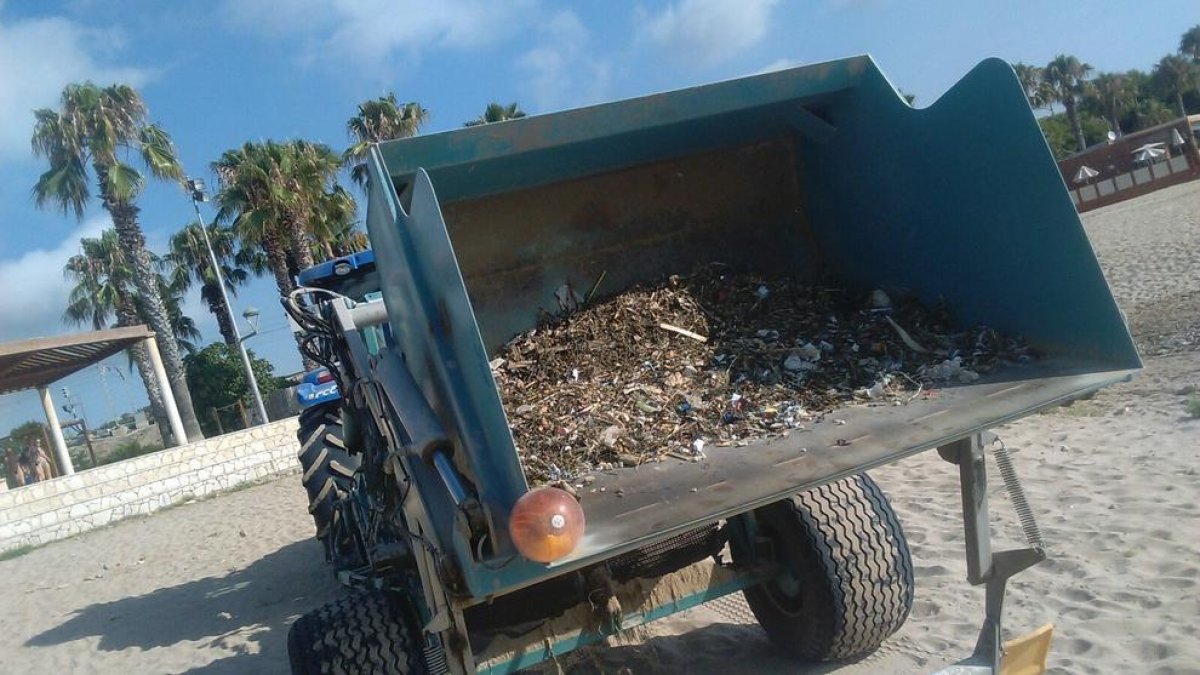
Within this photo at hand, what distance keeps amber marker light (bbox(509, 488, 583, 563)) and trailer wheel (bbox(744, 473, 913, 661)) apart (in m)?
1.66

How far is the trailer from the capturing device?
2494 millimetres

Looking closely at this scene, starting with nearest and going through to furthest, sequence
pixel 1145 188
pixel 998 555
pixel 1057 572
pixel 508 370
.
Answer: pixel 998 555
pixel 508 370
pixel 1057 572
pixel 1145 188

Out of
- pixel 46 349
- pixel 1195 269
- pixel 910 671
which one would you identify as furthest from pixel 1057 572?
pixel 46 349

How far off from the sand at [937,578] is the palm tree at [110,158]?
12.2 meters

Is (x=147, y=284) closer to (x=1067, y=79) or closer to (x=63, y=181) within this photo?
(x=63, y=181)

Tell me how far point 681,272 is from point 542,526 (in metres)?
2.13

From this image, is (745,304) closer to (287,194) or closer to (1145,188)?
(287,194)

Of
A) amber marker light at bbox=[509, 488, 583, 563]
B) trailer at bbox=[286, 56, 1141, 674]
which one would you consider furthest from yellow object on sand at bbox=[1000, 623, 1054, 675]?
amber marker light at bbox=[509, 488, 583, 563]

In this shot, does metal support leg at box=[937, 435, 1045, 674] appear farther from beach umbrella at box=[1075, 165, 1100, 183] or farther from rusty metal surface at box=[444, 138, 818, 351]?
beach umbrella at box=[1075, 165, 1100, 183]

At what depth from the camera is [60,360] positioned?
1842cm

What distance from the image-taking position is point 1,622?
341 inches

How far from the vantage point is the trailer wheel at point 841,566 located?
11.5 ft

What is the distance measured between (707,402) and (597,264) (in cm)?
100

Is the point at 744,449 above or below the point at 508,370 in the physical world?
below
